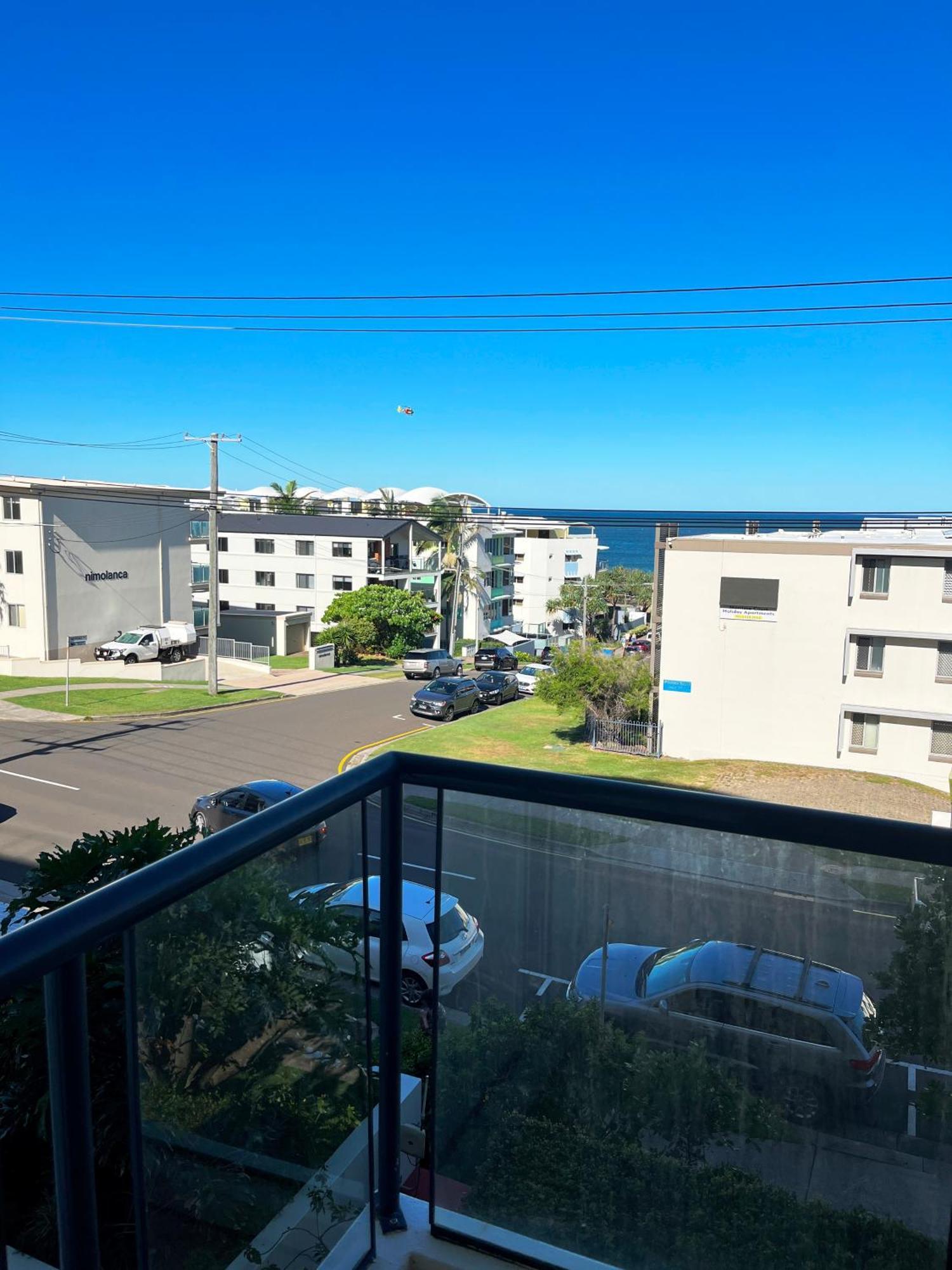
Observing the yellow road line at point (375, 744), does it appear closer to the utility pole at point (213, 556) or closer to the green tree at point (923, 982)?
the utility pole at point (213, 556)

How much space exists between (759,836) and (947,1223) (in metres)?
0.59

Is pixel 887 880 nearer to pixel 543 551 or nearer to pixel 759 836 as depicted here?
pixel 759 836

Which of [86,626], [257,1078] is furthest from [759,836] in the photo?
[86,626]

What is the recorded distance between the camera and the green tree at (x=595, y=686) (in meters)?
22.9

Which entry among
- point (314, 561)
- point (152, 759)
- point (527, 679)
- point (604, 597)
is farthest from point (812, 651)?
point (604, 597)

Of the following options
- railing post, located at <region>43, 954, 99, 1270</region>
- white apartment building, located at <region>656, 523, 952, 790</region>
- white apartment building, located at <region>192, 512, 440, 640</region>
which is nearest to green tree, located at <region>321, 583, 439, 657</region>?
white apartment building, located at <region>192, 512, 440, 640</region>

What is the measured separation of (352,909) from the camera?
1478mm

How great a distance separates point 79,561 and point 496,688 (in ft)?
45.9

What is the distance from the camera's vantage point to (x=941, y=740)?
66.0 feet

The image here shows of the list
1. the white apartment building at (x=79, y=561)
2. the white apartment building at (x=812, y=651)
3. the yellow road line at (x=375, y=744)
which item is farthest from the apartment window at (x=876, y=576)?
the white apartment building at (x=79, y=561)

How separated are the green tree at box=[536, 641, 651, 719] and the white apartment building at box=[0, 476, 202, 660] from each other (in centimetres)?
1148

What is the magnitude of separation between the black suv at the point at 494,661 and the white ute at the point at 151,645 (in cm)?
1079

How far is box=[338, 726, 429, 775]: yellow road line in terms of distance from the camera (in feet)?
61.4

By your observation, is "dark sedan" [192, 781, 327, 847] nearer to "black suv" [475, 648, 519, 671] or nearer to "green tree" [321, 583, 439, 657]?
"green tree" [321, 583, 439, 657]
